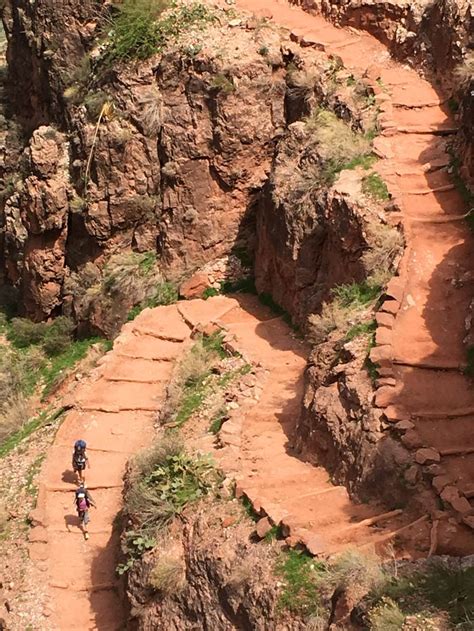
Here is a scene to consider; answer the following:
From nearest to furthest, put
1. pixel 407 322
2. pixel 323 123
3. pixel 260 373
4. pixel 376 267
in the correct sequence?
pixel 407 322 < pixel 376 267 < pixel 260 373 < pixel 323 123

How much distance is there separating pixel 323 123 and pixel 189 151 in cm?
345

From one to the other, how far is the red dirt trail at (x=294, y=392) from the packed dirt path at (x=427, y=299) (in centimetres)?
2

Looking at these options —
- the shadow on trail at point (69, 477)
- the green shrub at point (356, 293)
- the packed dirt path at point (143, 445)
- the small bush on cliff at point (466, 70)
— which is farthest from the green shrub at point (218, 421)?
the small bush on cliff at point (466, 70)

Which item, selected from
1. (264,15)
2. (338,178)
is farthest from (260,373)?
(264,15)

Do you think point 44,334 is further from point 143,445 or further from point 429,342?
point 429,342

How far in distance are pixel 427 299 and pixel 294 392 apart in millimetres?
2578

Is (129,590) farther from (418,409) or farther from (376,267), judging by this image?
(376,267)

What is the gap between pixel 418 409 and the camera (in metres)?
11.0

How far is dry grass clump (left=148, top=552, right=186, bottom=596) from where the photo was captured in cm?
1091

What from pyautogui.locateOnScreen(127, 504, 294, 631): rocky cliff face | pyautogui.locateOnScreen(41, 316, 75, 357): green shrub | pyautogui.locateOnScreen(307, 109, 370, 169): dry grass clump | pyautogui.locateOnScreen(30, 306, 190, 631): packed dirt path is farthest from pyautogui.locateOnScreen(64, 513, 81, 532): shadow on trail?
pyautogui.locateOnScreen(307, 109, 370, 169): dry grass clump

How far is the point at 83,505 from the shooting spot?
44.9ft

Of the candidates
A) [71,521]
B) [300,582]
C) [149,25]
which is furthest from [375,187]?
[149,25]

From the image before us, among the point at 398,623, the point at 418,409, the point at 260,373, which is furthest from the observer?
the point at 260,373

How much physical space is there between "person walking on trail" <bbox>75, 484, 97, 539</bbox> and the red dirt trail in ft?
0.45
